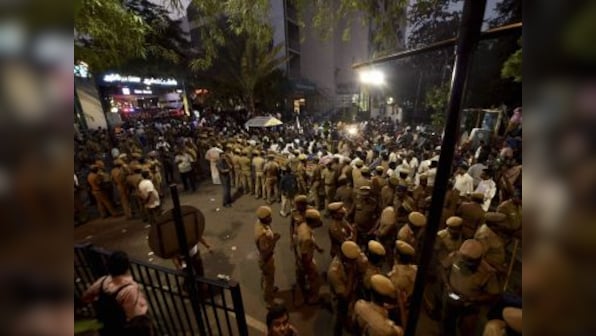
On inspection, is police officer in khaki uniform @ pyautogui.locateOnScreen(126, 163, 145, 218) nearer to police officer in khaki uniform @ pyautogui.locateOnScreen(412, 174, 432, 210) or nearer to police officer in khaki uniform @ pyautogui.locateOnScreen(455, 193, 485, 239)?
police officer in khaki uniform @ pyautogui.locateOnScreen(412, 174, 432, 210)

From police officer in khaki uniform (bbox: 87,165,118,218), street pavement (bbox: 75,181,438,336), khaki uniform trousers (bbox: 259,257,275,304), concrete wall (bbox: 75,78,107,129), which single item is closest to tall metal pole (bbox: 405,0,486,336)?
khaki uniform trousers (bbox: 259,257,275,304)

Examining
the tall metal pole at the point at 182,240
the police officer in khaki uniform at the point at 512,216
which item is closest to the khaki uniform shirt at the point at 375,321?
the tall metal pole at the point at 182,240

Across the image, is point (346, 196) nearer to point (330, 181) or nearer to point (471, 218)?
point (330, 181)

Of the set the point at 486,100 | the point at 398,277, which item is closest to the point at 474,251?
the point at 398,277

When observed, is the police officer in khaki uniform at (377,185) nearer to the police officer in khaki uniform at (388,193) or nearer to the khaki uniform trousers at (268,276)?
the police officer in khaki uniform at (388,193)

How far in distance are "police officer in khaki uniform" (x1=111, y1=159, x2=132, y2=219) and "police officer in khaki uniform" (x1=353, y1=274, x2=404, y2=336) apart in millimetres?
7967

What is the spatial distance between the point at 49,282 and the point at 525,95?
139cm

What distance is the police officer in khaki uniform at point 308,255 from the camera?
16.0 ft

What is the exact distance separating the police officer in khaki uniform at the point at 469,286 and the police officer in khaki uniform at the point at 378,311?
47.7 inches

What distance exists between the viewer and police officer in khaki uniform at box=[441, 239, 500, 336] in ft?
12.2

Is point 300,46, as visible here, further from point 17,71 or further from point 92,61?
Answer: point 17,71

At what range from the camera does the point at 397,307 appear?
3.49m

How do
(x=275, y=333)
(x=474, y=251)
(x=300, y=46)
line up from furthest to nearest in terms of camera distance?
(x=300, y=46)
(x=474, y=251)
(x=275, y=333)

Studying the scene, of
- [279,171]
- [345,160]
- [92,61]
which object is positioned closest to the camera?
[92,61]
